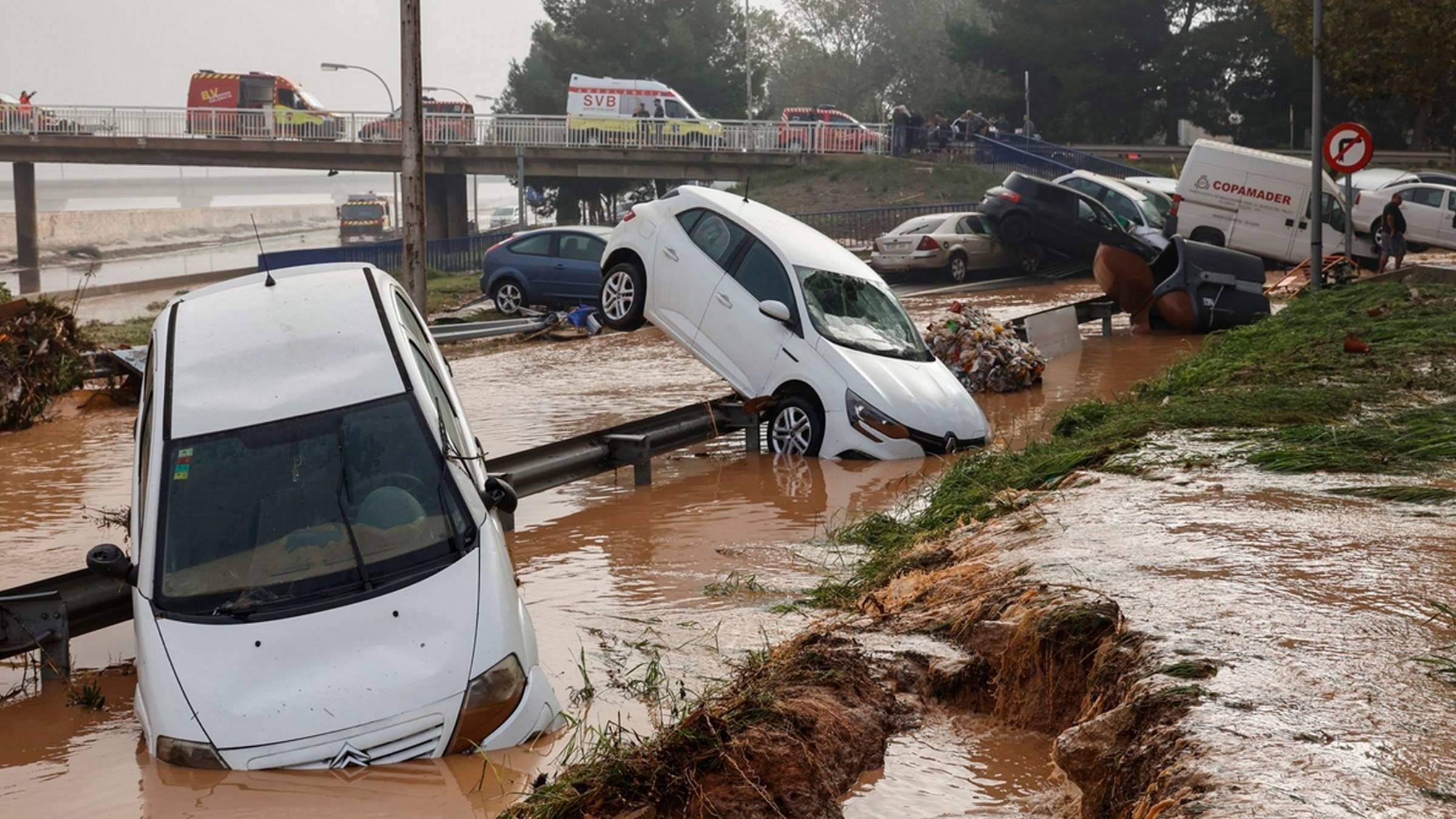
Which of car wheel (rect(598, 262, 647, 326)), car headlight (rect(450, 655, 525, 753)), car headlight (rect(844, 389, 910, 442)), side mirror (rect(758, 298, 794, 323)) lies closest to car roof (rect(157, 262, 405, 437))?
car headlight (rect(450, 655, 525, 753))

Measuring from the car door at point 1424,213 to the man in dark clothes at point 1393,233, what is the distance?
4.23m

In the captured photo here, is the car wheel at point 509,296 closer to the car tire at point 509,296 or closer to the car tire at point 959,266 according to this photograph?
the car tire at point 509,296

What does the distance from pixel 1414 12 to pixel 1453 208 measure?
Answer: 9.18 metres

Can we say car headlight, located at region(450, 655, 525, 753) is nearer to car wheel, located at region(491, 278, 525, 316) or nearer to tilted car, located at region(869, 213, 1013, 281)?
car wheel, located at region(491, 278, 525, 316)

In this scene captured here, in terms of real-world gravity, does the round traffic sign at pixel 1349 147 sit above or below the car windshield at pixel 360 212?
below

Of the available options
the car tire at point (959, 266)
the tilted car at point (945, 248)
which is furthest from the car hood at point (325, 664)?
the car tire at point (959, 266)

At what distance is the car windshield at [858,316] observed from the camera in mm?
12961

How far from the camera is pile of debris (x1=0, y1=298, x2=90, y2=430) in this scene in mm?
16156

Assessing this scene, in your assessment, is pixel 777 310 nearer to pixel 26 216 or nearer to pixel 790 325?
pixel 790 325

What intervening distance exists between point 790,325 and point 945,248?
53.9 ft

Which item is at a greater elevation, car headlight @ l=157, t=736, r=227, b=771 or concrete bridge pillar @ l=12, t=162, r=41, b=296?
concrete bridge pillar @ l=12, t=162, r=41, b=296

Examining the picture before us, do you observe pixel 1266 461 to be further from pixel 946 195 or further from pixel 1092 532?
pixel 946 195

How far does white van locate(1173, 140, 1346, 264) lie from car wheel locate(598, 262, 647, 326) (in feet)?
54.9

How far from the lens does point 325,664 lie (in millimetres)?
6016
